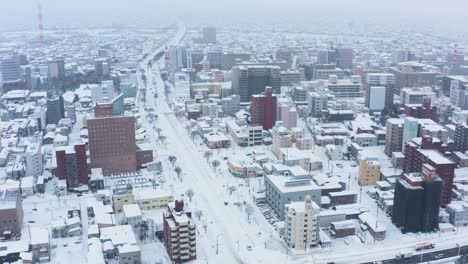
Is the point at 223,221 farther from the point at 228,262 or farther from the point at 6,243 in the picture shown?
the point at 6,243

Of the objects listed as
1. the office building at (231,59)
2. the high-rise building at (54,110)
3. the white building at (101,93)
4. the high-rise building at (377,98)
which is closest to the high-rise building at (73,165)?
the high-rise building at (54,110)

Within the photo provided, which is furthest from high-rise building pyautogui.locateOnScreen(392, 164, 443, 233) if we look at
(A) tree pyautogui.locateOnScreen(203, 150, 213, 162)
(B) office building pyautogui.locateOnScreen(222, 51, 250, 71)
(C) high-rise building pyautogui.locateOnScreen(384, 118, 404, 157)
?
(B) office building pyautogui.locateOnScreen(222, 51, 250, 71)

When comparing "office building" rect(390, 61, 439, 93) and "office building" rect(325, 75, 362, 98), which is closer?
"office building" rect(325, 75, 362, 98)

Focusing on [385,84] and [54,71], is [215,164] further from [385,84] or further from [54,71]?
[54,71]

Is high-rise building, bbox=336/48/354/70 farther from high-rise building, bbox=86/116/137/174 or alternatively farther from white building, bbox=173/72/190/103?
high-rise building, bbox=86/116/137/174

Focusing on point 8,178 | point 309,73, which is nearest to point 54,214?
point 8,178
